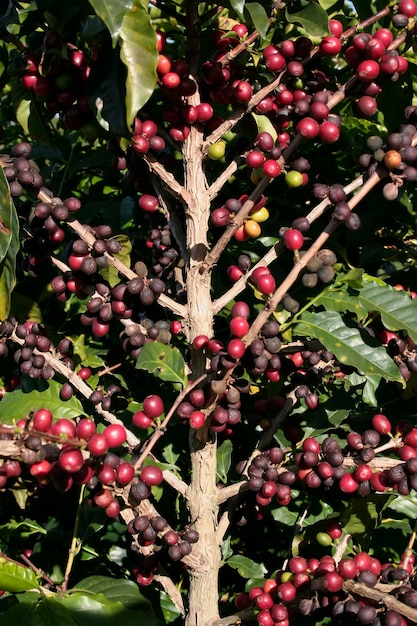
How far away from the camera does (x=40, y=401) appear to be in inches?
75.1

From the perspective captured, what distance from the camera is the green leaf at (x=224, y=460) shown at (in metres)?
2.02

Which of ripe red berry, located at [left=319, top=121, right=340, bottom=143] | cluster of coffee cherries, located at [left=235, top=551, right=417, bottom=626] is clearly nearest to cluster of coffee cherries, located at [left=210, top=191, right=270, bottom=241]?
ripe red berry, located at [left=319, top=121, right=340, bottom=143]

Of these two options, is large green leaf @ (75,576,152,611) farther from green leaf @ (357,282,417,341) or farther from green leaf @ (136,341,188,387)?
green leaf @ (357,282,417,341)

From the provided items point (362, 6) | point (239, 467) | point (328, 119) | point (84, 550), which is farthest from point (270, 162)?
point (84, 550)

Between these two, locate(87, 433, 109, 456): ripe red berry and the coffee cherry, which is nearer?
locate(87, 433, 109, 456): ripe red berry

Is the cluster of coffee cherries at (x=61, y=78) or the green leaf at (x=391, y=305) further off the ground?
the cluster of coffee cherries at (x=61, y=78)

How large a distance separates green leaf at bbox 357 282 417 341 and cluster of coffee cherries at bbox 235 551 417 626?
579 millimetres

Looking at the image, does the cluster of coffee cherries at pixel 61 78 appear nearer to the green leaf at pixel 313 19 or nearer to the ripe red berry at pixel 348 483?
the green leaf at pixel 313 19

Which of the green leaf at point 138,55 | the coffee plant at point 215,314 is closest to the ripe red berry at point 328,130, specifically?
the coffee plant at point 215,314

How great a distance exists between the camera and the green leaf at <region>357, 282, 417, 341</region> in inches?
64.6

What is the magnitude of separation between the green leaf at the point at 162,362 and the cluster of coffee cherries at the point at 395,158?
2.18ft

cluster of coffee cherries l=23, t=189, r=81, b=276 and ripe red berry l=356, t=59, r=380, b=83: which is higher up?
ripe red berry l=356, t=59, r=380, b=83

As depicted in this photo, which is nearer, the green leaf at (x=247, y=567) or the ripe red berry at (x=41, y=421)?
the ripe red berry at (x=41, y=421)

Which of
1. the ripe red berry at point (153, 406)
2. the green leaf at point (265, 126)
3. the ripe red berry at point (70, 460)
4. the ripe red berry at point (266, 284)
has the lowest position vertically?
the ripe red berry at point (153, 406)
